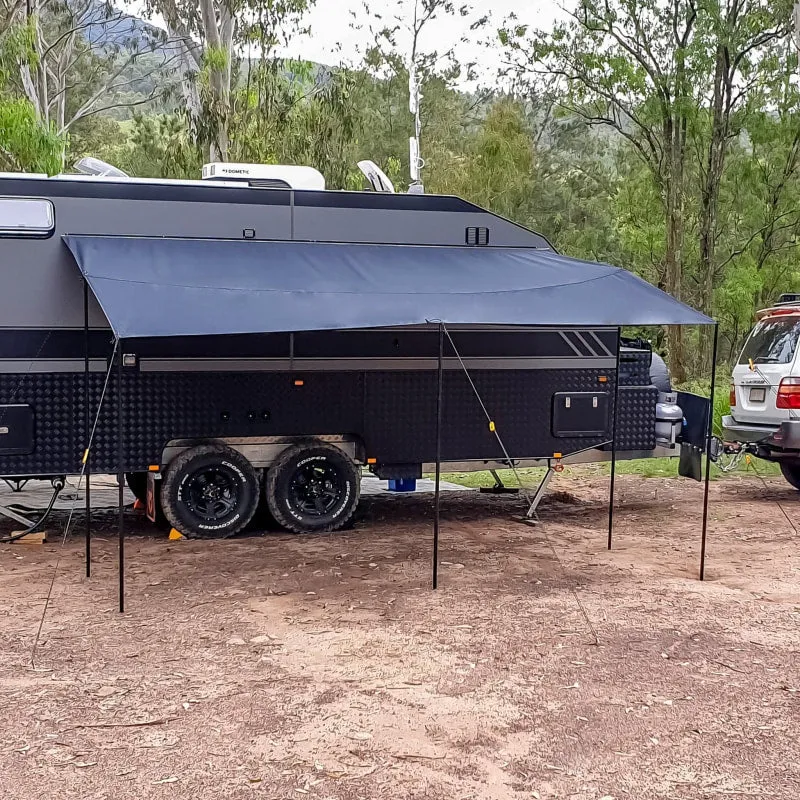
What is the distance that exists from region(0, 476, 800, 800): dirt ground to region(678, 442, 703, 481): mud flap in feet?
2.56

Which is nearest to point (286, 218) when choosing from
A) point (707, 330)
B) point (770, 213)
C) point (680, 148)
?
point (680, 148)

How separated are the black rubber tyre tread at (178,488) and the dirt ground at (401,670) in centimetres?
16

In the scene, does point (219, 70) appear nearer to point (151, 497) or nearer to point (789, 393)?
point (151, 497)

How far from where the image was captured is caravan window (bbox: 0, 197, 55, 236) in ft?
23.8

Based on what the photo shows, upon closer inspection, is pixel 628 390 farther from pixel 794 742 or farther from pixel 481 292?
pixel 794 742

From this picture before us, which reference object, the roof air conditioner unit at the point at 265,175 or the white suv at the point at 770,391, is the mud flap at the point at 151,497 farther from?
the white suv at the point at 770,391

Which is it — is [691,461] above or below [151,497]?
above

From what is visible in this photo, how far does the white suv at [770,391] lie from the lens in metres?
9.38

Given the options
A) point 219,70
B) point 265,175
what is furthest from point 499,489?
point 219,70

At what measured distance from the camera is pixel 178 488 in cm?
778

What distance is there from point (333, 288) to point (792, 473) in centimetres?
626

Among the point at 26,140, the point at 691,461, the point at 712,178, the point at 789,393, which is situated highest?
the point at 712,178

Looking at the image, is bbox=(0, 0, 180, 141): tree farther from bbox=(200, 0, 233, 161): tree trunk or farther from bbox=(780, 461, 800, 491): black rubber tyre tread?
bbox=(780, 461, 800, 491): black rubber tyre tread

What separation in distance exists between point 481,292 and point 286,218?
192 cm
